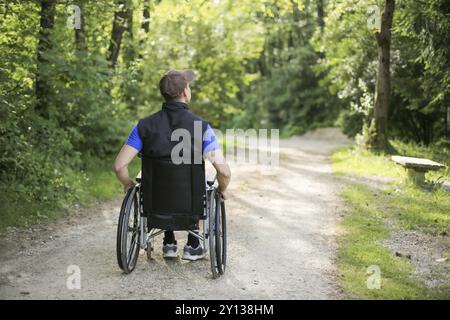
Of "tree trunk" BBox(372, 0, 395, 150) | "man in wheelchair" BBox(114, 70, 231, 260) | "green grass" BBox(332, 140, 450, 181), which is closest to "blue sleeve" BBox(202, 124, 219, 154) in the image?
"man in wheelchair" BBox(114, 70, 231, 260)

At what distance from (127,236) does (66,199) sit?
332 cm

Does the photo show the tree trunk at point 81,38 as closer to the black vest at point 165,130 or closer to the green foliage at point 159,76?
the green foliage at point 159,76

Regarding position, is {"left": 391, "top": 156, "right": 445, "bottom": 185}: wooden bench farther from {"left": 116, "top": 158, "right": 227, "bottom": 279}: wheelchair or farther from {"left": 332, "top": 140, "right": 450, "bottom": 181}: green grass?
{"left": 116, "top": 158, "right": 227, "bottom": 279}: wheelchair

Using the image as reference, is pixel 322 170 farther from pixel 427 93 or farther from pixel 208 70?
pixel 208 70

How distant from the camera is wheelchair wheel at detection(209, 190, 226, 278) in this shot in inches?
186

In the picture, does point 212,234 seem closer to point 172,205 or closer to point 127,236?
point 172,205

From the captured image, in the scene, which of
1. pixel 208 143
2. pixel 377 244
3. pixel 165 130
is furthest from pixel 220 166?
pixel 377 244

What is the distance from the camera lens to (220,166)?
189 inches

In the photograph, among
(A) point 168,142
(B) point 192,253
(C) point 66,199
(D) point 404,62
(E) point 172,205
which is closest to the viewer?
(A) point 168,142

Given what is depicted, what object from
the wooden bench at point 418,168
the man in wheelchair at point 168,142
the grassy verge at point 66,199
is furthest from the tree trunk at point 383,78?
the man in wheelchair at point 168,142

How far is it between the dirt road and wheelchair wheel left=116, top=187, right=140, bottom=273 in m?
0.13

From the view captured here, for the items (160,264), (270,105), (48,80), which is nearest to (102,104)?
(48,80)

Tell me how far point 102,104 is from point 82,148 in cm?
94
